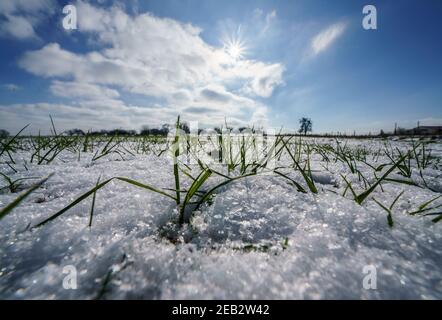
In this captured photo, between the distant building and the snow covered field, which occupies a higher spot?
the distant building

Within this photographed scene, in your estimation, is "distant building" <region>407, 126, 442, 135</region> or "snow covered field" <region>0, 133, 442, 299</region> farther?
"distant building" <region>407, 126, 442, 135</region>

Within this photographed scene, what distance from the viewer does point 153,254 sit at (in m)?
0.57

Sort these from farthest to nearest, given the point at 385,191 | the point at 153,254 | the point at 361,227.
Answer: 1. the point at 385,191
2. the point at 361,227
3. the point at 153,254

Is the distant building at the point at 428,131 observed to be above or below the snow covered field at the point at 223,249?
above

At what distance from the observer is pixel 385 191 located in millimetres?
1162

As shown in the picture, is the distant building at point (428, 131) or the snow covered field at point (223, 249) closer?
the snow covered field at point (223, 249)

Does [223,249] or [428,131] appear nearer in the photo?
[223,249]

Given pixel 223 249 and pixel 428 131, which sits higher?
pixel 428 131

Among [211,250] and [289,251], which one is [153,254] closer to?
[211,250]

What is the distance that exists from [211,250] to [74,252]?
350 mm

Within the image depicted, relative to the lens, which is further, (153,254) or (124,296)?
(153,254)
